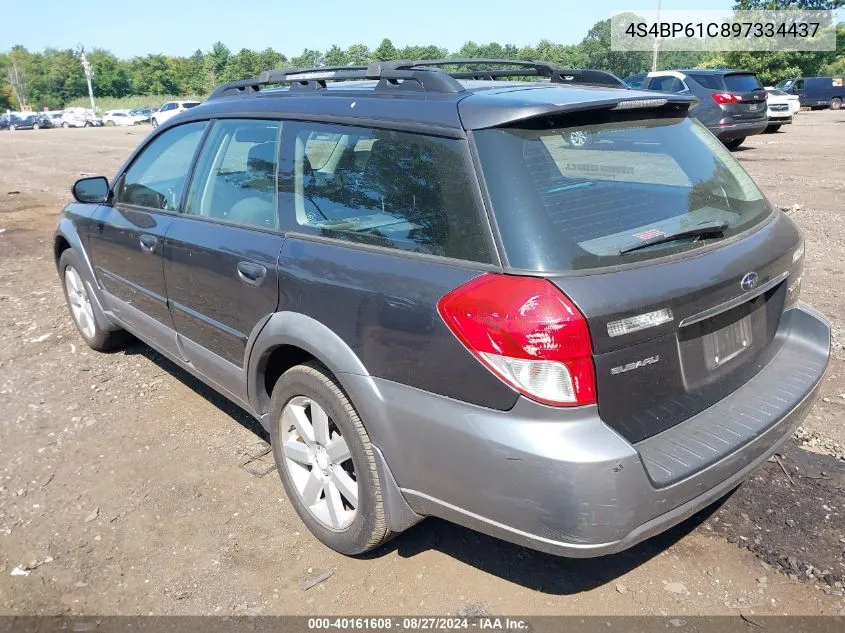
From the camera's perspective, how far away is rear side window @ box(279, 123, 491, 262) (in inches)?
89.8

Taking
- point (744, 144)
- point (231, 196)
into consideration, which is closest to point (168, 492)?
point (231, 196)

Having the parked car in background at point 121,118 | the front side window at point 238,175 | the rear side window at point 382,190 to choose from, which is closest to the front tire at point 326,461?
the rear side window at point 382,190

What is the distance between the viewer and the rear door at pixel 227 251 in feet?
9.71

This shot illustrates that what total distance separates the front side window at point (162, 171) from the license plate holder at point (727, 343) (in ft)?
8.87

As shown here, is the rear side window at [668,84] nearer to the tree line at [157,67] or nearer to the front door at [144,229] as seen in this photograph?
the front door at [144,229]

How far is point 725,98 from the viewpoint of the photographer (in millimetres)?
14438

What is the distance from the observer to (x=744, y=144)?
1725cm

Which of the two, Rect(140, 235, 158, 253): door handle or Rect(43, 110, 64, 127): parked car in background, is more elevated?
Rect(43, 110, 64, 127): parked car in background

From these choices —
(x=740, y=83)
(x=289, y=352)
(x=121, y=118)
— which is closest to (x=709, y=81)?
(x=740, y=83)

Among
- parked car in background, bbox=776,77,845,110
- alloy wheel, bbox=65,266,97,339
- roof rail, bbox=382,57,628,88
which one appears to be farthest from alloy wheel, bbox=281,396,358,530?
parked car in background, bbox=776,77,845,110

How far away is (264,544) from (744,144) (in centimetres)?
1759

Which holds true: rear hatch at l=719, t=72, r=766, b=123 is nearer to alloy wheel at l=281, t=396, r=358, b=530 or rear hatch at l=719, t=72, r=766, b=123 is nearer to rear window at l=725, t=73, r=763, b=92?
rear window at l=725, t=73, r=763, b=92

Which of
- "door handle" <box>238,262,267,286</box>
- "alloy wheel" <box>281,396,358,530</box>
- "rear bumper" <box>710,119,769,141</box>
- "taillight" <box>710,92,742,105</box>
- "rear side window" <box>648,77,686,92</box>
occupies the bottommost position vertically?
"rear bumper" <box>710,119,769,141</box>

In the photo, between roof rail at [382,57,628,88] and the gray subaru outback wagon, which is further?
roof rail at [382,57,628,88]
